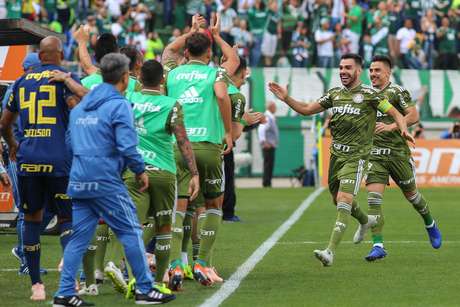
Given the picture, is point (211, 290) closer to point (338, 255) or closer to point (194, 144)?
point (194, 144)

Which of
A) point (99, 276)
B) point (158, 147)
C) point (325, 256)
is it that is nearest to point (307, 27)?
point (325, 256)

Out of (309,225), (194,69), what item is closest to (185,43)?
(194,69)

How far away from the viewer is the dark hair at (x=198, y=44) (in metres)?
11.3

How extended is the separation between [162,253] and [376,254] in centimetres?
370

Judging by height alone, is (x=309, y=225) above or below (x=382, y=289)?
below

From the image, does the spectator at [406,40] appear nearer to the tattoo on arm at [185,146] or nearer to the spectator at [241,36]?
the spectator at [241,36]

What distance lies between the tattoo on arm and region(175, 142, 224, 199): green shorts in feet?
2.77

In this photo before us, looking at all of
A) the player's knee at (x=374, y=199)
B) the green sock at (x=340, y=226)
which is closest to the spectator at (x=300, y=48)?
the player's knee at (x=374, y=199)

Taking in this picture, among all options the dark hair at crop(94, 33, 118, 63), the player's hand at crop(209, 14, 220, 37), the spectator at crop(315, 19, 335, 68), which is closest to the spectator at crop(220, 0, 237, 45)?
the spectator at crop(315, 19, 335, 68)

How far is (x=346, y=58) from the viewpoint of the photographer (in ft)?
42.3

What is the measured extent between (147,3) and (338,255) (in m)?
23.7

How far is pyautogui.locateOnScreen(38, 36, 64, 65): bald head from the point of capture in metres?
10.3

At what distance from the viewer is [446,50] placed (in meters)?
35.4

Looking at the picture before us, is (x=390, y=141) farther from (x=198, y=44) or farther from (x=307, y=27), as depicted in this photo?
(x=307, y=27)
